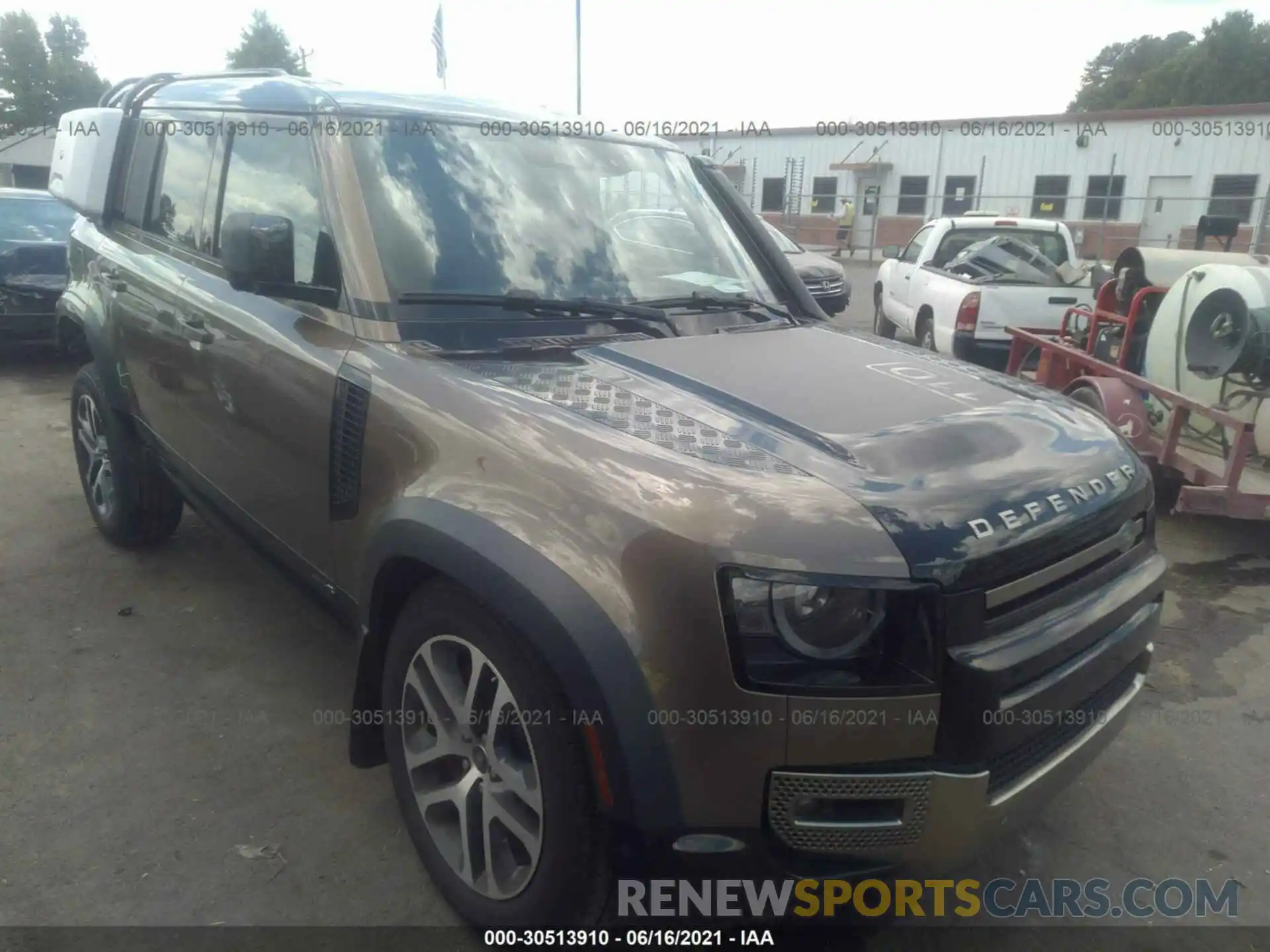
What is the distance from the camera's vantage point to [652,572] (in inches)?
71.9

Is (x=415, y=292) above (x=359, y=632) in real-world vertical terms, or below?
above

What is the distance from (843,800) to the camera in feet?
6.15

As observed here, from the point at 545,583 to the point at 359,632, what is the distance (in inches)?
37.5

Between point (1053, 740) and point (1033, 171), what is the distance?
29877mm

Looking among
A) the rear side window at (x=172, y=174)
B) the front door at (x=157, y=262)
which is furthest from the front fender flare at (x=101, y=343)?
the rear side window at (x=172, y=174)

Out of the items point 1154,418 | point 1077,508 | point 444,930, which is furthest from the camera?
point 1154,418

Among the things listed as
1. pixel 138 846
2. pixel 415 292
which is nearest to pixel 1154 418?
pixel 415 292

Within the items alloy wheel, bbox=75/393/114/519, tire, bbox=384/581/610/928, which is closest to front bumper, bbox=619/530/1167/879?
tire, bbox=384/581/610/928

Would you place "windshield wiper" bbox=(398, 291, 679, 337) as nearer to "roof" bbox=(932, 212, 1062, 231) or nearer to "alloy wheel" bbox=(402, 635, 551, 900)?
"alloy wheel" bbox=(402, 635, 551, 900)

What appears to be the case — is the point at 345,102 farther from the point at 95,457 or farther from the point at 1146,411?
the point at 1146,411

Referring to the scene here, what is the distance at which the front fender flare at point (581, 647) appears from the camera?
1.84 m

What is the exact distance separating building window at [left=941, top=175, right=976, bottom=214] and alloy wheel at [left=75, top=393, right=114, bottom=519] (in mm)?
28807

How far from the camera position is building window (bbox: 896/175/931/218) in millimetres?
31156

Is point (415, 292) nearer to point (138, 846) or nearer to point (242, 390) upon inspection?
point (242, 390)
